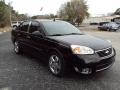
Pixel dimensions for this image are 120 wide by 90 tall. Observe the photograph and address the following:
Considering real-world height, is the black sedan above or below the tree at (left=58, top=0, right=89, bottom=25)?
below

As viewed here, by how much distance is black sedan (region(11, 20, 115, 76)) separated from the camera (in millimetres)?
4621

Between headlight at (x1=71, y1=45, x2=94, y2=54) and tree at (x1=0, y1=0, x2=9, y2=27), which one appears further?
tree at (x1=0, y1=0, x2=9, y2=27)

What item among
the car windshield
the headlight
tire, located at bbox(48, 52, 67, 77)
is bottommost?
tire, located at bbox(48, 52, 67, 77)

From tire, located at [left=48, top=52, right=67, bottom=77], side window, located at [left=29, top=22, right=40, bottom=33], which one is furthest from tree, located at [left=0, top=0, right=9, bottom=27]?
tire, located at [left=48, top=52, right=67, bottom=77]

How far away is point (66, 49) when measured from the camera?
4812mm

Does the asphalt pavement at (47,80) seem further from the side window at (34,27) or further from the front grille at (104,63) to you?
the side window at (34,27)

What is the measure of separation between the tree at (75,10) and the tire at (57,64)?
172 ft

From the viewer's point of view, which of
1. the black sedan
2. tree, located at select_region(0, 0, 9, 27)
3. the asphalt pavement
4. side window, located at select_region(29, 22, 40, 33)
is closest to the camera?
the asphalt pavement

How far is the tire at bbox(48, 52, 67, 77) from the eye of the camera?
486cm

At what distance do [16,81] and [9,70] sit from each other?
1.05m

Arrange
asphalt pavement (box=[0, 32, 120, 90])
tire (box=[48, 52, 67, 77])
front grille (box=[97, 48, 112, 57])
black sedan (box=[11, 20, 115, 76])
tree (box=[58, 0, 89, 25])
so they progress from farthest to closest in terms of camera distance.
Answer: tree (box=[58, 0, 89, 25]), tire (box=[48, 52, 67, 77]), front grille (box=[97, 48, 112, 57]), black sedan (box=[11, 20, 115, 76]), asphalt pavement (box=[0, 32, 120, 90])

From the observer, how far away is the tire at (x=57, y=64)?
486 cm

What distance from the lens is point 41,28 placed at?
5973mm

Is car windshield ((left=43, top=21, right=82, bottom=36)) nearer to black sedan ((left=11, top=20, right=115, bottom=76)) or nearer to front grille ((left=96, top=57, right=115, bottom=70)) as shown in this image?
black sedan ((left=11, top=20, right=115, bottom=76))
